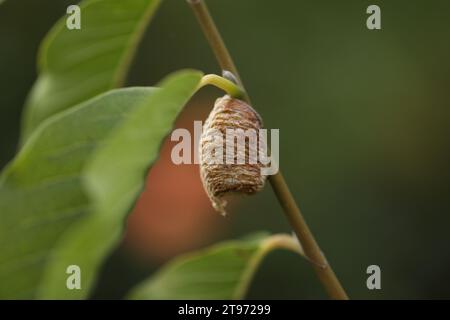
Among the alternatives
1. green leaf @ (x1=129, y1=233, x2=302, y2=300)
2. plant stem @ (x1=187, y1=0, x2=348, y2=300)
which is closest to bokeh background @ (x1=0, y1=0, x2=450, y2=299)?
green leaf @ (x1=129, y1=233, x2=302, y2=300)

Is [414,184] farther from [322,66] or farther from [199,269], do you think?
[199,269]

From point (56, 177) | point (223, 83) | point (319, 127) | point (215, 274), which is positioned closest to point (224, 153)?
point (223, 83)

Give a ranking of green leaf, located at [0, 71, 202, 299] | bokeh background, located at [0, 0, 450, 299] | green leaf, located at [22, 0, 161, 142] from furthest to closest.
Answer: bokeh background, located at [0, 0, 450, 299], green leaf, located at [22, 0, 161, 142], green leaf, located at [0, 71, 202, 299]

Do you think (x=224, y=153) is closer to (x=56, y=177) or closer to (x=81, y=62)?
(x=56, y=177)

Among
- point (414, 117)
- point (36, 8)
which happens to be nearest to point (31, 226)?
point (36, 8)

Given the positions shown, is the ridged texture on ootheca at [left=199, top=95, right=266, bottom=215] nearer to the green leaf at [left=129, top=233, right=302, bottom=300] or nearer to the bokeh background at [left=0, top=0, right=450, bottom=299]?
the green leaf at [left=129, top=233, right=302, bottom=300]
